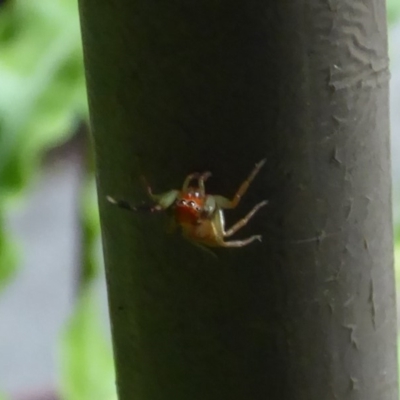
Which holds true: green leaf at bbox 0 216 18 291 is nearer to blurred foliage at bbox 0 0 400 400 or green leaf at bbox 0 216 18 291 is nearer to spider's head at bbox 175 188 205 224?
blurred foliage at bbox 0 0 400 400

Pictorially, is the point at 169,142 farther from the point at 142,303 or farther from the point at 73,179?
the point at 73,179

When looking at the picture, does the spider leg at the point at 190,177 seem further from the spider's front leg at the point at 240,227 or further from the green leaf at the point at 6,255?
the green leaf at the point at 6,255

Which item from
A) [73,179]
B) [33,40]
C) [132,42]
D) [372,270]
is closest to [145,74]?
[132,42]

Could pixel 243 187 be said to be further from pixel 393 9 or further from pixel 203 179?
pixel 393 9

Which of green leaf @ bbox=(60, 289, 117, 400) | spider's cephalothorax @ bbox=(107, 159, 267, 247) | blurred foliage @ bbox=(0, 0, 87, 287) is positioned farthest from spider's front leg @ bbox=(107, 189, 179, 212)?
green leaf @ bbox=(60, 289, 117, 400)

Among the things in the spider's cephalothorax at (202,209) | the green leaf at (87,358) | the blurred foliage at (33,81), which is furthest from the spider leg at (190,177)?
the green leaf at (87,358)

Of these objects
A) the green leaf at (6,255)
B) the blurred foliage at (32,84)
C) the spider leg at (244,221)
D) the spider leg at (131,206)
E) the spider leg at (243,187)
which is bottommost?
the green leaf at (6,255)
